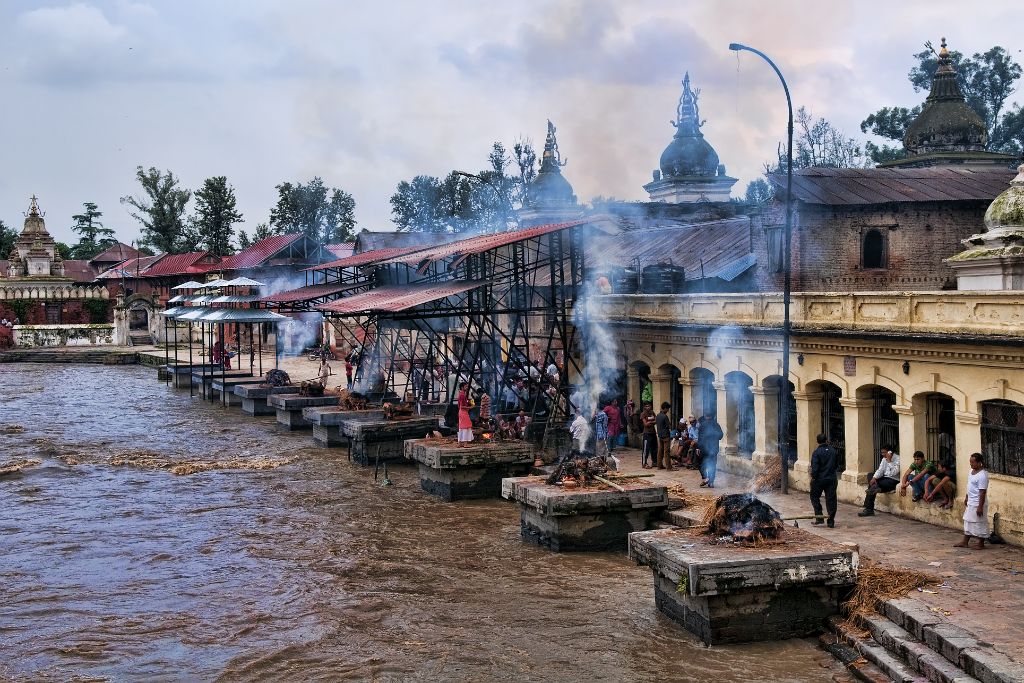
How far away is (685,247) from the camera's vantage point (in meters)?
30.9

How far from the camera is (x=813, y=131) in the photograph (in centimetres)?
6906

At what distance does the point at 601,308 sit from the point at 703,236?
521cm

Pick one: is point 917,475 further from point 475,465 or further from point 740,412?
point 475,465

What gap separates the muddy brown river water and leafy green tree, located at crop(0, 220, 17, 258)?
307ft

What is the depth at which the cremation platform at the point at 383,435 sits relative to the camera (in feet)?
87.0

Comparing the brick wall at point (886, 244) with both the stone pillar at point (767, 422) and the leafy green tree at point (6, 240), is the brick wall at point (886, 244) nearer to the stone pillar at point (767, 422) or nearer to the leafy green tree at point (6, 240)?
the stone pillar at point (767, 422)

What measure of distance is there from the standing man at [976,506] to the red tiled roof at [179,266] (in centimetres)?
6531

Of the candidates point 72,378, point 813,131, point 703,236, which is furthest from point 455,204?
point 703,236

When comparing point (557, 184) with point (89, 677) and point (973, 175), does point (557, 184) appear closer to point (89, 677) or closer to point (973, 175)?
point (973, 175)

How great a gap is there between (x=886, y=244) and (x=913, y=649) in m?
16.9

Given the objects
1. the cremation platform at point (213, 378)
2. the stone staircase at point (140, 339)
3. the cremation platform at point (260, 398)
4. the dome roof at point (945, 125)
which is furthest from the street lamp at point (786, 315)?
the stone staircase at point (140, 339)

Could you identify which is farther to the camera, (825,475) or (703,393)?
(703,393)

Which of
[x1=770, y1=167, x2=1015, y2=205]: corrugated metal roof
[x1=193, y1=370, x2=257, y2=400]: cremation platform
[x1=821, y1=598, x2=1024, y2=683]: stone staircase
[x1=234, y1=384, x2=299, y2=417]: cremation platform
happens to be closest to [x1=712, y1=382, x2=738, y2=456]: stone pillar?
[x1=770, y1=167, x2=1015, y2=205]: corrugated metal roof

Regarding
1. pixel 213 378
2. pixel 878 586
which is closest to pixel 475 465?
pixel 878 586
